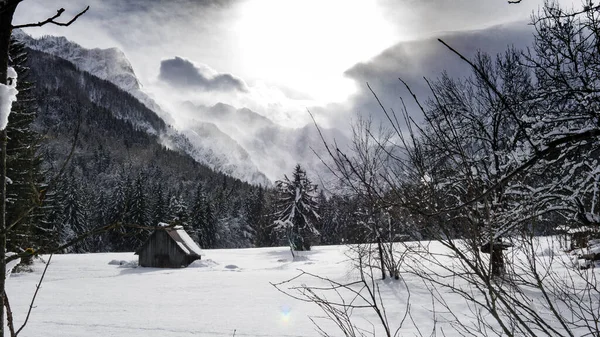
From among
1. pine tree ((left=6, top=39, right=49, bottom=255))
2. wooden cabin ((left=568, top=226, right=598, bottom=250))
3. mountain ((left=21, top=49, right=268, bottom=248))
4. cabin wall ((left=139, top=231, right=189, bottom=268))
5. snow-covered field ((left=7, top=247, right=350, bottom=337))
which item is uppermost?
mountain ((left=21, top=49, right=268, bottom=248))

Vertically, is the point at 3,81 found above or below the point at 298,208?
below

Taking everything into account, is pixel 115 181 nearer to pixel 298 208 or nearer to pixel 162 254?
pixel 298 208

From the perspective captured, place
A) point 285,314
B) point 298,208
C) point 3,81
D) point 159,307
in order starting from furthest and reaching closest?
1. point 298,208
2. point 159,307
3. point 285,314
4. point 3,81

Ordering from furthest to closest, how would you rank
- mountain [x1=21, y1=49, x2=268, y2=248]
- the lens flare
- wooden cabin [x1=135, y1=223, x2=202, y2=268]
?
mountain [x1=21, y1=49, x2=268, y2=248], wooden cabin [x1=135, y1=223, x2=202, y2=268], the lens flare

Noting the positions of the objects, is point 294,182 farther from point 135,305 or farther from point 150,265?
point 135,305

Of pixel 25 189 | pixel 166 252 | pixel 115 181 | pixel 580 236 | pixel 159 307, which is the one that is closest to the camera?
pixel 580 236

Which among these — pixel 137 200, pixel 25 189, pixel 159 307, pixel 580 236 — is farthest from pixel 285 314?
pixel 580 236

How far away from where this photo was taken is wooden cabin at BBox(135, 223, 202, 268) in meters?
31.7

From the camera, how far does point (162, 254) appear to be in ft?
105

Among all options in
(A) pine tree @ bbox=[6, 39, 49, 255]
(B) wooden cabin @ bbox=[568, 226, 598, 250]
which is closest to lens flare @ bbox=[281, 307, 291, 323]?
(A) pine tree @ bbox=[6, 39, 49, 255]

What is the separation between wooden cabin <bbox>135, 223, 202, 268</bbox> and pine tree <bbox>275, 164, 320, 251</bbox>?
1161cm

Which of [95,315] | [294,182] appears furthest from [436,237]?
[294,182]

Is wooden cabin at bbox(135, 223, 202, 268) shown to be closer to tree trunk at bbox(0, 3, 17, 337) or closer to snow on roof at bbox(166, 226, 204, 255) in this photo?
snow on roof at bbox(166, 226, 204, 255)

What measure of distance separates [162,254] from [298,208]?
15837mm
